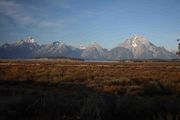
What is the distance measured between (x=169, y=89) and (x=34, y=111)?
18.3 m

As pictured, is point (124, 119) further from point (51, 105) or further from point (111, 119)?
point (51, 105)

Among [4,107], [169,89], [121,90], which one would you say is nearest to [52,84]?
[121,90]

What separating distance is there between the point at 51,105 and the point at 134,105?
10.3ft

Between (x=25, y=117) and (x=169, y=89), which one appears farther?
(x=169, y=89)

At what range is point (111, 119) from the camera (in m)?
10.2

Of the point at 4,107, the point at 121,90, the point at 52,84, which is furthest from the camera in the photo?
the point at 52,84

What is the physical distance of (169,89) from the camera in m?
26.1

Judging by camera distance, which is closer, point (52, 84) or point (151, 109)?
point (151, 109)

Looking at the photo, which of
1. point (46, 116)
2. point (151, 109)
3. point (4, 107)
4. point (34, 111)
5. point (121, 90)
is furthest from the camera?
point (121, 90)

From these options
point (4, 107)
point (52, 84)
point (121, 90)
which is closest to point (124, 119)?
point (4, 107)

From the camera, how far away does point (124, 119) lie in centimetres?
1039

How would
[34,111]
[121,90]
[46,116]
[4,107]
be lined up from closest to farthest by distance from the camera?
[46,116] < [34,111] < [4,107] < [121,90]

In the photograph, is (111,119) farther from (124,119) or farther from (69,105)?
(69,105)

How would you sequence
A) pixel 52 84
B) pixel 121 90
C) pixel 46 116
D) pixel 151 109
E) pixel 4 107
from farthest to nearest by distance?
pixel 52 84, pixel 121 90, pixel 151 109, pixel 4 107, pixel 46 116
